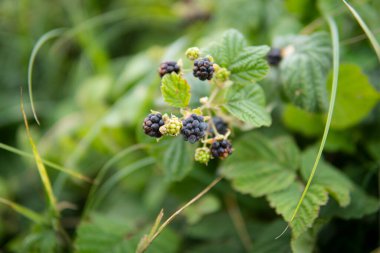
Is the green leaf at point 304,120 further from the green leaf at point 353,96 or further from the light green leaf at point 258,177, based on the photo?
the light green leaf at point 258,177

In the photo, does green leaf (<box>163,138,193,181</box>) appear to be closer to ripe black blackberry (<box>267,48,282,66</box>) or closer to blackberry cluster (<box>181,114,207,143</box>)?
blackberry cluster (<box>181,114,207,143</box>)

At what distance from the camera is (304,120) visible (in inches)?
69.1

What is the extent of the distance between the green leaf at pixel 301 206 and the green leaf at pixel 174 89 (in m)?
0.54

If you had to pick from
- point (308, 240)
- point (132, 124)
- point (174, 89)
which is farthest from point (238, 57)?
point (132, 124)

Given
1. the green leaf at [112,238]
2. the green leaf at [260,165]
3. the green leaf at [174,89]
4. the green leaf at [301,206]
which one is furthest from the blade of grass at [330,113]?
the green leaf at [112,238]

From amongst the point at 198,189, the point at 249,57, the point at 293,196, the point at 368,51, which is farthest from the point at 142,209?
the point at 368,51

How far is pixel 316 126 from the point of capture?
1756mm

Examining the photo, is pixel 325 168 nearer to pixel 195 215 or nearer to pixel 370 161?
pixel 370 161

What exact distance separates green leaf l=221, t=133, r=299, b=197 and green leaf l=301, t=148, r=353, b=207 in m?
0.05

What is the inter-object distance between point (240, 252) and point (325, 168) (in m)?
0.59

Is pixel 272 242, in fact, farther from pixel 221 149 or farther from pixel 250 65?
pixel 250 65

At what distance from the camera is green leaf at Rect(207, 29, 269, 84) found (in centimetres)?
125

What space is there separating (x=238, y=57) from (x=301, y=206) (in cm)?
60

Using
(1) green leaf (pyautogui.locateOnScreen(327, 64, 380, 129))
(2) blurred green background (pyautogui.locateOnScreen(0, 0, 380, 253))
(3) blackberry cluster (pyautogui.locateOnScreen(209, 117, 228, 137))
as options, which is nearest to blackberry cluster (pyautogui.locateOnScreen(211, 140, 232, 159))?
(3) blackberry cluster (pyautogui.locateOnScreen(209, 117, 228, 137))
